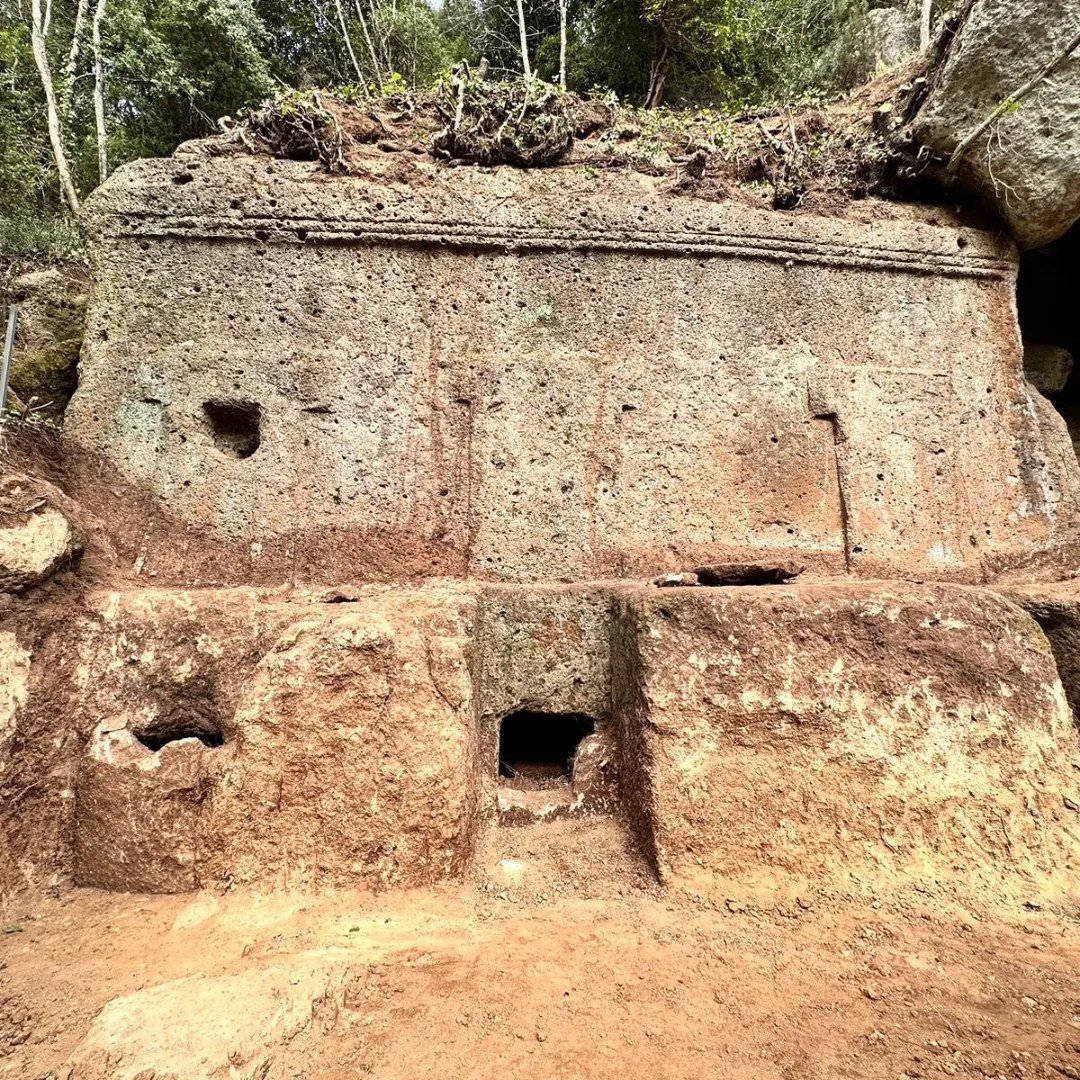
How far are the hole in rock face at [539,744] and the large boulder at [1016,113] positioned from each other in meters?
4.26

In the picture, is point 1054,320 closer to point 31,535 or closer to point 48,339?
point 31,535

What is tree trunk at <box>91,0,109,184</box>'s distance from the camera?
9812 millimetres

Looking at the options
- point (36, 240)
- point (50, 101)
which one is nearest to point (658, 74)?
Result: point (36, 240)

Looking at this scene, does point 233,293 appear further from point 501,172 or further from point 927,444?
point 927,444

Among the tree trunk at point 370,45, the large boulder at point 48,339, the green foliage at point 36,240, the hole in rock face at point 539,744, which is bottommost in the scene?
the hole in rock face at point 539,744

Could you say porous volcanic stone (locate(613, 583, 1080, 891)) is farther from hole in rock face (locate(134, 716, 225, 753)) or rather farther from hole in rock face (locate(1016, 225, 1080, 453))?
hole in rock face (locate(1016, 225, 1080, 453))

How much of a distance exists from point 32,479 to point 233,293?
150 centimetres

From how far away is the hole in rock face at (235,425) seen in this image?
12.0 feet

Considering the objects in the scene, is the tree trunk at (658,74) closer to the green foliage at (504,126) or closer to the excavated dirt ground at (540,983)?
the green foliage at (504,126)

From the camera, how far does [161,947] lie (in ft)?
7.75

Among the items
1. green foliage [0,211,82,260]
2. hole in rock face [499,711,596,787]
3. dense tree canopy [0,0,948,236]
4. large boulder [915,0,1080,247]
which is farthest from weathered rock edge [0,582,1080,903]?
dense tree canopy [0,0,948,236]

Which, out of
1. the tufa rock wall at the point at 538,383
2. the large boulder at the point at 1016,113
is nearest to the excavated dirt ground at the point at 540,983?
the tufa rock wall at the point at 538,383

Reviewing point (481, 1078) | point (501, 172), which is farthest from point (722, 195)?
point (481, 1078)

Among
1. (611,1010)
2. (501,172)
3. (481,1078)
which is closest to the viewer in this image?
(481,1078)
